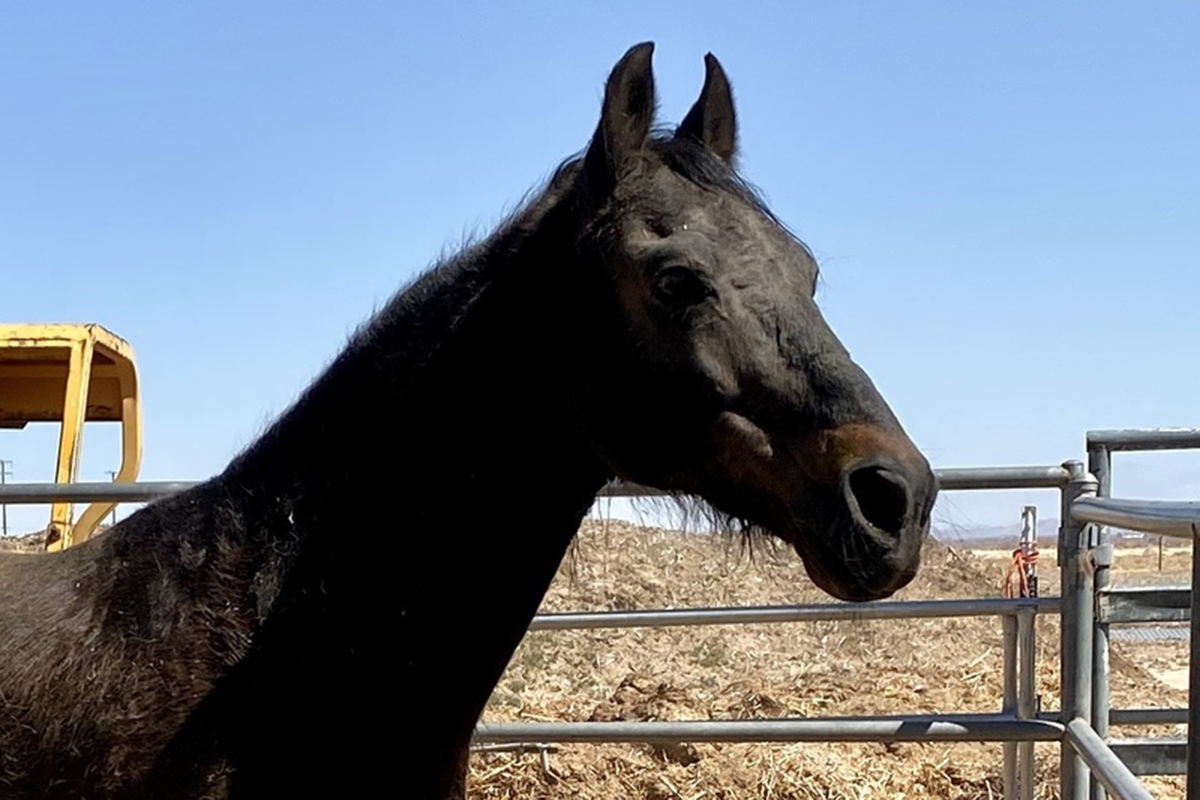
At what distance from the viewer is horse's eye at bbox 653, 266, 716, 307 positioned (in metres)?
2.02

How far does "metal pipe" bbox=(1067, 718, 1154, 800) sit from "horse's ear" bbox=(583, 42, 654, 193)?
4.97 feet

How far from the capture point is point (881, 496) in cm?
182

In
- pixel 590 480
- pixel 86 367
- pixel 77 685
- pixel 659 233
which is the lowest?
pixel 77 685

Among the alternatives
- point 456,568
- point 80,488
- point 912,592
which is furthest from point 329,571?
point 912,592

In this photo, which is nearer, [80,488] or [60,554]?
[60,554]

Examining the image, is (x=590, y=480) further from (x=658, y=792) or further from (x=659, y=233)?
(x=658, y=792)

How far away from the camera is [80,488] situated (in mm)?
3883

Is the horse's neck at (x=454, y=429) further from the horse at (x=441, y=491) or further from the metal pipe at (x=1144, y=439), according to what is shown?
the metal pipe at (x=1144, y=439)

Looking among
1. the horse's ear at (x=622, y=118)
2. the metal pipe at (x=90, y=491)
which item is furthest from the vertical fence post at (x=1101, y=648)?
the metal pipe at (x=90, y=491)

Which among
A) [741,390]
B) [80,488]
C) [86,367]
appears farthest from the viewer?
[86,367]

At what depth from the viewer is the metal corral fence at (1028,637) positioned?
10.00ft

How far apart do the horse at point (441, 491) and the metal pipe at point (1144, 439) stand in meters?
1.60

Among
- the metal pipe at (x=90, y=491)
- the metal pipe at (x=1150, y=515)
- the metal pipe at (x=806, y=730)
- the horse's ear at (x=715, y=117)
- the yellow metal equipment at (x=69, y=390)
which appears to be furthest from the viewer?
the yellow metal equipment at (x=69, y=390)

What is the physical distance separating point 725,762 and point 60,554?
3.80 m
